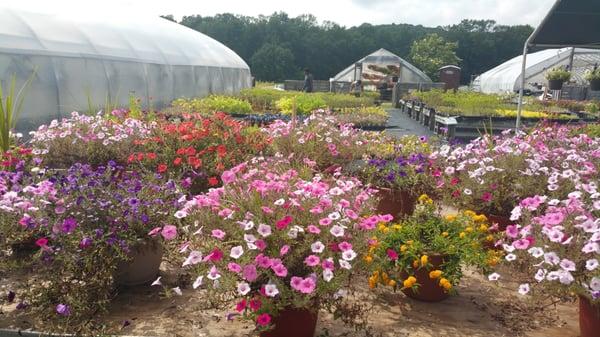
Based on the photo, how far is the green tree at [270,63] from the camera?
4806cm

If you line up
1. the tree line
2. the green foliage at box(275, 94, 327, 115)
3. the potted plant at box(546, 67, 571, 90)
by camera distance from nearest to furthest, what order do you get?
the green foliage at box(275, 94, 327, 115)
the potted plant at box(546, 67, 571, 90)
the tree line

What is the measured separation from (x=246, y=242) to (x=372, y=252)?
796 millimetres

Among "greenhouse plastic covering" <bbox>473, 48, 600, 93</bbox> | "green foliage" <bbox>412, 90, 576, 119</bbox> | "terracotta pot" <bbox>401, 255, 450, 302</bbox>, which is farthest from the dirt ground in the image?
"greenhouse plastic covering" <bbox>473, 48, 600, 93</bbox>

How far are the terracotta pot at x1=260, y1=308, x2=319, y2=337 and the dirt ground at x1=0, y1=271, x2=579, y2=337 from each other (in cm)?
17

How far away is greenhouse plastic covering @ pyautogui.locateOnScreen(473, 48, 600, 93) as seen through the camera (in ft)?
83.8

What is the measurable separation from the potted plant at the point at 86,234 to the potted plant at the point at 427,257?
4.27 feet

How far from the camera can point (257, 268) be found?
2180mm

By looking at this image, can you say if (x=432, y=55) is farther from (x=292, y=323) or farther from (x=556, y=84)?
(x=292, y=323)

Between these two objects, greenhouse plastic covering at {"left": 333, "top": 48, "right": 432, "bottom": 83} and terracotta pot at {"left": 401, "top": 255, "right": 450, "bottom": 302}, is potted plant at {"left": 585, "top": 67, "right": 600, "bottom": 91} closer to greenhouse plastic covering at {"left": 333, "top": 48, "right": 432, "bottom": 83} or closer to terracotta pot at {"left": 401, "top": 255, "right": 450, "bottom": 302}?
greenhouse plastic covering at {"left": 333, "top": 48, "right": 432, "bottom": 83}

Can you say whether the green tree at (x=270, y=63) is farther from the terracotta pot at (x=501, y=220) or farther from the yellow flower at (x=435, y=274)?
the yellow flower at (x=435, y=274)

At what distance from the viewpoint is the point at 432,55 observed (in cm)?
4497

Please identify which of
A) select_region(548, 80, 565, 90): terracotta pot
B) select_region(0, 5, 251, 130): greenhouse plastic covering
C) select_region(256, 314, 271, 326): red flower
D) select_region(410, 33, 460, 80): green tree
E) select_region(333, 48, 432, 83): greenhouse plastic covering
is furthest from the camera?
select_region(410, 33, 460, 80): green tree

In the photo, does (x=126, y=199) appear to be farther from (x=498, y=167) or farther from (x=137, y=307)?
(x=498, y=167)

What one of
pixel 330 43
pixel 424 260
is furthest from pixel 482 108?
pixel 330 43
